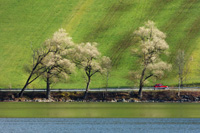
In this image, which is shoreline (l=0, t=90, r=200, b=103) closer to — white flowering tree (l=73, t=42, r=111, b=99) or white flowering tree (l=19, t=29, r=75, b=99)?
white flowering tree (l=19, t=29, r=75, b=99)

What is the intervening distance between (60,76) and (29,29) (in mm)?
53186

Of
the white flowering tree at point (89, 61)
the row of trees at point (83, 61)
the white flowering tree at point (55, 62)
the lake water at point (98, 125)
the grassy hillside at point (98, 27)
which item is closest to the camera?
the lake water at point (98, 125)

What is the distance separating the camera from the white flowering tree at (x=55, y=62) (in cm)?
12106

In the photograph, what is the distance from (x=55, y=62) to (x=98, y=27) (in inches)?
2005

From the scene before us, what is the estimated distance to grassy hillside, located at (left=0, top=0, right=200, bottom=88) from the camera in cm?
14438

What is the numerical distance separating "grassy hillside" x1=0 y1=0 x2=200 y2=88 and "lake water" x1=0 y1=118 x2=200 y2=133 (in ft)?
196

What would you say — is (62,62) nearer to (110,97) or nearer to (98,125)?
(110,97)

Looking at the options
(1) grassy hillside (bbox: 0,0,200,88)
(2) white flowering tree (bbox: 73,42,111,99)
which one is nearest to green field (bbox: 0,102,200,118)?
(2) white flowering tree (bbox: 73,42,111,99)

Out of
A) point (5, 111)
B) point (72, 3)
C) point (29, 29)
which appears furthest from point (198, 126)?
point (72, 3)

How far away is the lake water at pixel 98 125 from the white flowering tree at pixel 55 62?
1724 inches

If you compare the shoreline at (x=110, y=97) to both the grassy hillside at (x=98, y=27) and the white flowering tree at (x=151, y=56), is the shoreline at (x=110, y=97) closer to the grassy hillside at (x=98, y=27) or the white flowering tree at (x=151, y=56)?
the white flowering tree at (x=151, y=56)

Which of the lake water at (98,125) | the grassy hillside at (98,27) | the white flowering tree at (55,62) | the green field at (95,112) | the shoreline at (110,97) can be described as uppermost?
the grassy hillside at (98,27)

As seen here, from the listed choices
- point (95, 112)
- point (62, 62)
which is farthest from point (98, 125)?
point (62, 62)

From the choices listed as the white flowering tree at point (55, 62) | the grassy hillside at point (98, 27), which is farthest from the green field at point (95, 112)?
the grassy hillside at point (98, 27)
